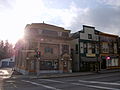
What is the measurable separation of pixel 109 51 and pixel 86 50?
8.06 metres

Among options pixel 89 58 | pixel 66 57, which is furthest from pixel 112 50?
pixel 66 57

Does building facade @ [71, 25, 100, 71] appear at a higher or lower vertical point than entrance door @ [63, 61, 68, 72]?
higher

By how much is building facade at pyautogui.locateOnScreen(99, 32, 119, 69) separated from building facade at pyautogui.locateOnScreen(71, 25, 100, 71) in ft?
6.00

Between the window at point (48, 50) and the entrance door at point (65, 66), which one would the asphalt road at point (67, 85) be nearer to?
the window at point (48, 50)

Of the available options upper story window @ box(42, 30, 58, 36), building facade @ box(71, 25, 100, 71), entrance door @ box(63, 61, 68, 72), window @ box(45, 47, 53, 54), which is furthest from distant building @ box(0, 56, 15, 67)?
entrance door @ box(63, 61, 68, 72)

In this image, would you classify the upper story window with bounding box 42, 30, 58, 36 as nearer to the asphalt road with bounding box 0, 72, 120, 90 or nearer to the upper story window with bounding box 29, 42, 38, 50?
the upper story window with bounding box 29, 42, 38, 50

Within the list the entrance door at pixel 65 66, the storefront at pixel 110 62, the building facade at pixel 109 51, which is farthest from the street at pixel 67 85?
the building facade at pixel 109 51

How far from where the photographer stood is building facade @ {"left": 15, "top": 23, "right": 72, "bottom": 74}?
1075 inches

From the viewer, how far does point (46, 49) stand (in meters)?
29.0

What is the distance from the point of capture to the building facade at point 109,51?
35875 millimetres

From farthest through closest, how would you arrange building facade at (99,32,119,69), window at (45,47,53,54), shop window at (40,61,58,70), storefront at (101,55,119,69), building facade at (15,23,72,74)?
building facade at (99,32,119,69) < storefront at (101,55,119,69) < window at (45,47,53,54) < shop window at (40,61,58,70) < building facade at (15,23,72,74)

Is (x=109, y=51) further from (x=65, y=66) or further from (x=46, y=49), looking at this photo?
(x=46, y=49)

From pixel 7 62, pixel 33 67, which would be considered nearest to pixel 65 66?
pixel 33 67

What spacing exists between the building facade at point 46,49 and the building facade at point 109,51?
426 inches
